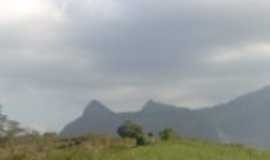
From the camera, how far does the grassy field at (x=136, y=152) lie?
5028 cm

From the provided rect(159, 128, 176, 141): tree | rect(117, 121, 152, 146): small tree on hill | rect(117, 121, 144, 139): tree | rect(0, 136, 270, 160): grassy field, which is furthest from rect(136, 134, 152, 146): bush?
rect(117, 121, 144, 139): tree

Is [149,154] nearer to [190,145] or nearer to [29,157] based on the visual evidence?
[190,145]

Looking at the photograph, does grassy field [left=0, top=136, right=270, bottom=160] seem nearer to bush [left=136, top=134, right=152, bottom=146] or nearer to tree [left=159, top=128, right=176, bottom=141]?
bush [left=136, top=134, right=152, bottom=146]

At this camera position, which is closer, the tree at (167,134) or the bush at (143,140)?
the bush at (143,140)

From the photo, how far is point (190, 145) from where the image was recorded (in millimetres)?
56500

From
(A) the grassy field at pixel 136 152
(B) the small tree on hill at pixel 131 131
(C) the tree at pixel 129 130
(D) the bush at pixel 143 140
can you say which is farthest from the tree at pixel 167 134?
(D) the bush at pixel 143 140

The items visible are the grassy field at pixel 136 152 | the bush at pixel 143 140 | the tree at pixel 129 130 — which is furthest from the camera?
the tree at pixel 129 130

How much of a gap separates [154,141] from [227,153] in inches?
281

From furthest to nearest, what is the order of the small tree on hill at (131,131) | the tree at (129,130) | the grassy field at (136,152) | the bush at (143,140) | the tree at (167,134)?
the tree at (129,130), the tree at (167,134), the small tree on hill at (131,131), the bush at (143,140), the grassy field at (136,152)

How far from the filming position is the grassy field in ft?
165

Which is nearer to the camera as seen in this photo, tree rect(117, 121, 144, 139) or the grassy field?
the grassy field

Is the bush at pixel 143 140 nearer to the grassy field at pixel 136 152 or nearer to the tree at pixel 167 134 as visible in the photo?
the grassy field at pixel 136 152

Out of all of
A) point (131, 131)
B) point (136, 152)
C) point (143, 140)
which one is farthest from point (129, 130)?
point (136, 152)

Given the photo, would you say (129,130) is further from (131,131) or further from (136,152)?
(136,152)
